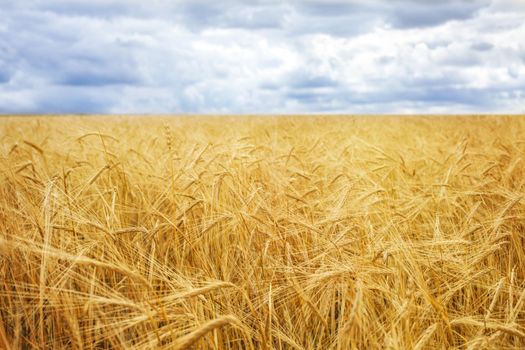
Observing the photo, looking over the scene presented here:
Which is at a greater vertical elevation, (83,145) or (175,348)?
(83,145)

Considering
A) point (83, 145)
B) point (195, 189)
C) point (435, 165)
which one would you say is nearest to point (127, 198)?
point (195, 189)

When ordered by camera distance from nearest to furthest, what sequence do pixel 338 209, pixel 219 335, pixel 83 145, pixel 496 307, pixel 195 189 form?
1. pixel 219 335
2. pixel 496 307
3. pixel 338 209
4. pixel 195 189
5. pixel 83 145

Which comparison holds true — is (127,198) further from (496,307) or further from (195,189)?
(496,307)

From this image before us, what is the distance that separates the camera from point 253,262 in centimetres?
179

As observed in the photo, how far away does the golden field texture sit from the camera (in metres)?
1.34

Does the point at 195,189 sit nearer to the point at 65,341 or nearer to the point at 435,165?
the point at 65,341

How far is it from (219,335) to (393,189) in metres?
1.79

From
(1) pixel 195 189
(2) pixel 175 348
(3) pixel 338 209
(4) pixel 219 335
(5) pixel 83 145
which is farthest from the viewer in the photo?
(5) pixel 83 145

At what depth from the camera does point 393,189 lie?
2883 millimetres

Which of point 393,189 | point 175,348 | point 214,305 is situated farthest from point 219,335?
point 393,189

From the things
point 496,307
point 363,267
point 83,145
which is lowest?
point 496,307

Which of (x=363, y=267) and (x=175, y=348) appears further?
(x=363, y=267)

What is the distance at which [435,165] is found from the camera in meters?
4.03

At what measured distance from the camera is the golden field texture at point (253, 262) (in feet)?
4.40
